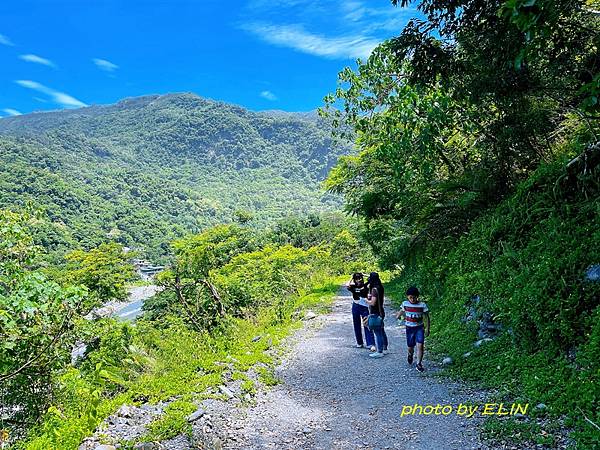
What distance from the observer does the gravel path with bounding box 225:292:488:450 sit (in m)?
→ 4.92

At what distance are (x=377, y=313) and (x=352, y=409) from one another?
2.80 m

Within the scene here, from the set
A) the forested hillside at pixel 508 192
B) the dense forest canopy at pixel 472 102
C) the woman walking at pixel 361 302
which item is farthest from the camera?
the woman walking at pixel 361 302

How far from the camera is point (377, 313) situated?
337 inches

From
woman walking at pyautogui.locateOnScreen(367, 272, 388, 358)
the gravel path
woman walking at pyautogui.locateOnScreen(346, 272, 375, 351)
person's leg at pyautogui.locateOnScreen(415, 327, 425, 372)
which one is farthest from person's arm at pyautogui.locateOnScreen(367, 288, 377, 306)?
person's leg at pyautogui.locateOnScreen(415, 327, 425, 372)

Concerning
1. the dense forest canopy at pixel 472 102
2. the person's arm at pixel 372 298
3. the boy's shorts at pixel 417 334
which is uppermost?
the dense forest canopy at pixel 472 102

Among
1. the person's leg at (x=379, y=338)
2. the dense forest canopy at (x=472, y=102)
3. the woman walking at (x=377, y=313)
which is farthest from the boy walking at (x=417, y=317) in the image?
the dense forest canopy at (x=472, y=102)

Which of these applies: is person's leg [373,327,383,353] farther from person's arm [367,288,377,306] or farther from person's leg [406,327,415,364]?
person's leg [406,327,415,364]

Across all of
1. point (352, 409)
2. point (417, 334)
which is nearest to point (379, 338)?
point (417, 334)

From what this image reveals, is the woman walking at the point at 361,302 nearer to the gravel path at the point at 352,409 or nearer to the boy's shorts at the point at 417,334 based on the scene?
the gravel path at the point at 352,409

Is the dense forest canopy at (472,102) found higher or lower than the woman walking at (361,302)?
higher

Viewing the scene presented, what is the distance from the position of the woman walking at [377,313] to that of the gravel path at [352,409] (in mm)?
265

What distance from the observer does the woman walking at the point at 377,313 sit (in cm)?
850

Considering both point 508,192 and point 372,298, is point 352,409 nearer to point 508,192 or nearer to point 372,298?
point 372,298

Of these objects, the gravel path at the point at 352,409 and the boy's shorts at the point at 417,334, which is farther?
the boy's shorts at the point at 417,334
